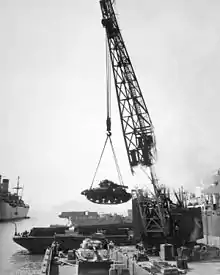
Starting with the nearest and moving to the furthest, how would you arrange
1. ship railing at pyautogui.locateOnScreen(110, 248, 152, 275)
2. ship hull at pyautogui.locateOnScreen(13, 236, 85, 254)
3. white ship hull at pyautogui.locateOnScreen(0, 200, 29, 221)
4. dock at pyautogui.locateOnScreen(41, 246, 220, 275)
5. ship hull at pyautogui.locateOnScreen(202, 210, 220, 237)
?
dock at pyautogui.locateOnScreen(41, 246, 220, 275), ship railing at pyautogui.locateOnScreen(110, 248, 152, 275), ship hull at pyautogui.locateOnScreen(13, 236, 85, 254), ship hull at pyautogui.locateOnScreen(202, 210, 220, 237), white ship hull at pyautogui.locateOnScreen(0, 200, 29, 221)

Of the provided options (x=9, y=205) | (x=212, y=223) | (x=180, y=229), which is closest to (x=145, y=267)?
(x=180, y=229)

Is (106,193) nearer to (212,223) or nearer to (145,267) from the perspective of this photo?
(145,267)

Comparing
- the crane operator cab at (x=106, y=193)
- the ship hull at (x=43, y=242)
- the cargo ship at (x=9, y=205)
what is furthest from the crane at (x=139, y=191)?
the cargo ship at (x=9, y=205)

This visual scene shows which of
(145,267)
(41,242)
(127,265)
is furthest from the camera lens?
(41,242)

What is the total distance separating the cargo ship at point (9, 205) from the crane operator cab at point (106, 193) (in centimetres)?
12406

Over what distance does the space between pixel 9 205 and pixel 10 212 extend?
14.8ft

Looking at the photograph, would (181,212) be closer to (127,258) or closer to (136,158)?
(136,158)

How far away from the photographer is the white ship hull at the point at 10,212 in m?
139

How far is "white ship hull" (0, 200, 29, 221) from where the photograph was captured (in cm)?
13890

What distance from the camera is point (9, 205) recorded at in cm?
14912

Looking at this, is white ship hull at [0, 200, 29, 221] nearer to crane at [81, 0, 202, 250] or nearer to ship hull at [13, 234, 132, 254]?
ship hull at [13, 234, 132, 254]

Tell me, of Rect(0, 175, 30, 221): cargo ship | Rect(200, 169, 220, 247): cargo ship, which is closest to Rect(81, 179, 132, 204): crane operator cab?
Rect(200, 169, 220, 247): cargo ship

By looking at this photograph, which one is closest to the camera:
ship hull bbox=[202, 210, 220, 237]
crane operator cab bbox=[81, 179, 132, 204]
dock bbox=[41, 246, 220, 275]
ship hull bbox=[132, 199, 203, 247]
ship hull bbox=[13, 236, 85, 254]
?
dock bbox=[41, 246, 220, 275]

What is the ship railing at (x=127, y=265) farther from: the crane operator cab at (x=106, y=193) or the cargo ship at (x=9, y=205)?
the cargo ship at (x=9, y=205)
